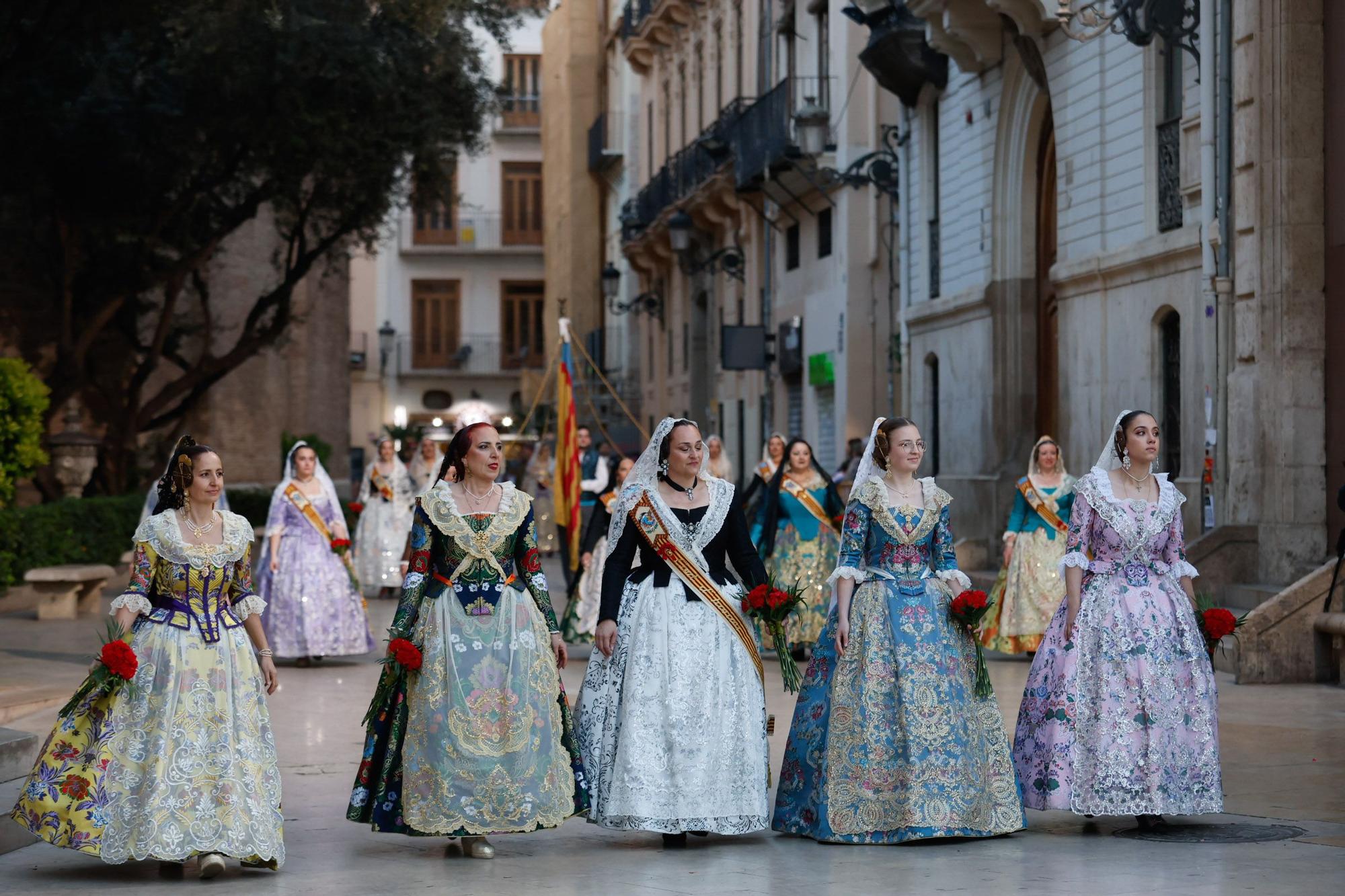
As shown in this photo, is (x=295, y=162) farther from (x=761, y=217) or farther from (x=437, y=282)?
(x=437, y=282)

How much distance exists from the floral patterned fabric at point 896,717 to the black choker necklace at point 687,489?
2.21 feet

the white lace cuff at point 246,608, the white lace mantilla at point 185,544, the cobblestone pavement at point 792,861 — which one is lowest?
the cobblestone pavement at point 792,861

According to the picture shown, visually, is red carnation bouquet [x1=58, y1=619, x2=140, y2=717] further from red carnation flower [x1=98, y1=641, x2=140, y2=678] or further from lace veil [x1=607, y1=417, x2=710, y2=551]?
lace veil [x1=607, y1=417, x2=710, y2=551]

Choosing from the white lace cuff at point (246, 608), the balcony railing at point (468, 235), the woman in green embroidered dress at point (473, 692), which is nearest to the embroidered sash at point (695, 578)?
the woman in green embroidered dress at point (473, 692)

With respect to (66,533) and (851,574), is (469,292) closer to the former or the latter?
(66,533)

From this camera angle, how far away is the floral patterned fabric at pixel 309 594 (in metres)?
16.2

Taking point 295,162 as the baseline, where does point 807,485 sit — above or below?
below

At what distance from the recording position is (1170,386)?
716 inches

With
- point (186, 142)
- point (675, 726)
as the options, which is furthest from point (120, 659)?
point (186, 142)

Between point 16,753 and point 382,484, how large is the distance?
44.4ft

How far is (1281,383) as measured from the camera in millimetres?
15414

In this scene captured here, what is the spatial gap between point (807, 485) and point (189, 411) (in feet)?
57.9

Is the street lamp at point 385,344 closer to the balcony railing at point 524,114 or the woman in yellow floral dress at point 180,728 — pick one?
the balcony railing at point 524,114

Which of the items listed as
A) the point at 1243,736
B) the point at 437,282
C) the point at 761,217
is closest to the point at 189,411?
Answer: the point at 761,217
